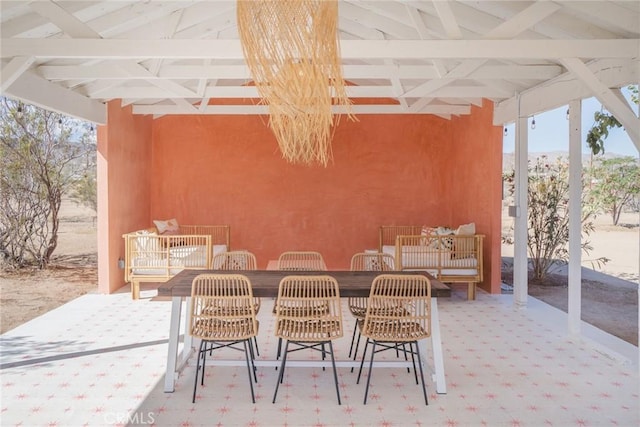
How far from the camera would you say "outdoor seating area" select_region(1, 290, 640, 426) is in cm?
327

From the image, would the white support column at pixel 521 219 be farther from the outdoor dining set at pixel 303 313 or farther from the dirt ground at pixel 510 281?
the outdoor dining set at pixel 303 313

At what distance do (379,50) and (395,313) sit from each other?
209 centimetres

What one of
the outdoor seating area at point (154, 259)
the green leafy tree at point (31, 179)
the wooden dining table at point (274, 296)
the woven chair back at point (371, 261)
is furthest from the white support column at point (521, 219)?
the green leafy tree at point (31, 179)

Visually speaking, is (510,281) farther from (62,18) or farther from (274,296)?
(62,18)

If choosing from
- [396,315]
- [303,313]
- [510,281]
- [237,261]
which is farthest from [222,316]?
[510,281]

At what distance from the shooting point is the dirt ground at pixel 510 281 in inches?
254

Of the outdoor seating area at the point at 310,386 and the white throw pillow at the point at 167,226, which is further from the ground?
the white throw pillow at the point at 167,226

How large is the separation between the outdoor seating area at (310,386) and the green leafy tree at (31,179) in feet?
13.4

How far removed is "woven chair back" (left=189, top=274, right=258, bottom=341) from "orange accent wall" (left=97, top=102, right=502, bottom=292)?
5.60 meters

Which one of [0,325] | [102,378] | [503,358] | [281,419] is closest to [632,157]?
[503,358]

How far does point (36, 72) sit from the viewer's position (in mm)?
5320

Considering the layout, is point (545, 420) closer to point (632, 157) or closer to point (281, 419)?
point (281, 419)

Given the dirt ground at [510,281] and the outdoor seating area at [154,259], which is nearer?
the dirt ground at [510,281]

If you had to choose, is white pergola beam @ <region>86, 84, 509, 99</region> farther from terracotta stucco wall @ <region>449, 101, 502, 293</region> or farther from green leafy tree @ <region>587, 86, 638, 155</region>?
green leafy tree @ <region>587, 86, 638, 155</region>
